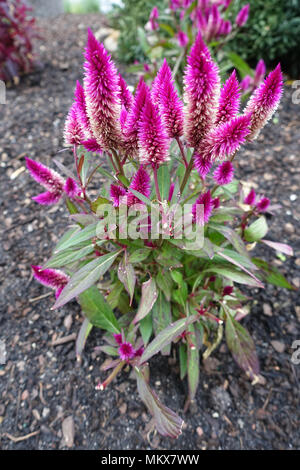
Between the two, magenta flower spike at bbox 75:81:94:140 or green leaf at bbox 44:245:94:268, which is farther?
green leaf at bbox 44:245:94:268

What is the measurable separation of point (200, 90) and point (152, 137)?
0.61ft

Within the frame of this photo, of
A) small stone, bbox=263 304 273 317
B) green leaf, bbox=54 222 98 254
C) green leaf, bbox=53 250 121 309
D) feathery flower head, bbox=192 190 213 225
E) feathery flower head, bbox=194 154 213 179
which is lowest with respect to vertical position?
small stone, bbox=263 304 273 317

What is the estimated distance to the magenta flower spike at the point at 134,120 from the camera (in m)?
0.99

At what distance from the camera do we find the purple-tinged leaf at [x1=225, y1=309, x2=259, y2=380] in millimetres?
1663

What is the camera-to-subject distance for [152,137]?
1006mm

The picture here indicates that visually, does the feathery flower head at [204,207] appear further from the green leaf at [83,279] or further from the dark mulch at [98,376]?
the dark mulch at [98,376]

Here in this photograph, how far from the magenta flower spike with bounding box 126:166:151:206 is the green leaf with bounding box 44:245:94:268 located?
1.23 ft

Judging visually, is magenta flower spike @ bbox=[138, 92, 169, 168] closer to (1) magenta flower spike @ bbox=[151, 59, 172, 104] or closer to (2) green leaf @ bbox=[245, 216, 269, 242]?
(1) magenta flower spike @ bbox=[151, 59, 172, 104]

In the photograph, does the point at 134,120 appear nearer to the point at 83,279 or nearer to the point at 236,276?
the point at 83,279

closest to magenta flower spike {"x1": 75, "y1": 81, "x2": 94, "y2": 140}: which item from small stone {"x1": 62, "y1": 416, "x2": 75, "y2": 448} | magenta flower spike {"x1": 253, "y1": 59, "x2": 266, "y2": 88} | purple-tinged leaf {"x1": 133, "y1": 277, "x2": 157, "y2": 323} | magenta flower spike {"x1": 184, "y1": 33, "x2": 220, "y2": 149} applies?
magenta flower spike {"x1": 184, "y1": 33, "x2": 220, "y2": 149}

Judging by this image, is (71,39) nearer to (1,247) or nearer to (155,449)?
(1,247)

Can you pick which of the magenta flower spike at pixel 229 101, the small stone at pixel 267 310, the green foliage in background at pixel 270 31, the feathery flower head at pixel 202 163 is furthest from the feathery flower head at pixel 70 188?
the green foliage in background at pixel 270 31

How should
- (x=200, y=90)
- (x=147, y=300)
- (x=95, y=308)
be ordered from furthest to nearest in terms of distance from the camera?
(x=95, y=308), (x=147, y=300), (x=200, y=90)

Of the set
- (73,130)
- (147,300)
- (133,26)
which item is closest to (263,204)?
(147,300)
